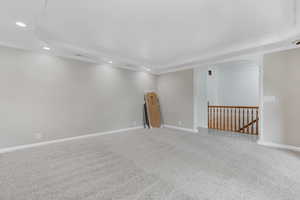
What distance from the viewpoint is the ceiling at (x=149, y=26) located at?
1880 mm

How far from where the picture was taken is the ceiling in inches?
74.0

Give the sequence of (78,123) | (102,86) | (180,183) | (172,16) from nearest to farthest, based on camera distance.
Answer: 1. (180,183)
2. (172,16)
3. (78,123)
4. (102,86)

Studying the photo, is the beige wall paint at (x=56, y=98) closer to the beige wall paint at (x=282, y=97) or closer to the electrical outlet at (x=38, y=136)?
the electrical outlet at (x=38, y=136)

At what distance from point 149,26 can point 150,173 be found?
254 centimetres

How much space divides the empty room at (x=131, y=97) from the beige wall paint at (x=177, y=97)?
5 cm

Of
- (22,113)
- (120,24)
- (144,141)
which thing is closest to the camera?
(120,24)

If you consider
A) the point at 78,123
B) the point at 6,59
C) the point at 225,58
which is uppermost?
the point at 225,58

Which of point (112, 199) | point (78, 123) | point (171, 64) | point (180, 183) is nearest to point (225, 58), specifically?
point (171, 64)

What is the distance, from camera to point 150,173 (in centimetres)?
213

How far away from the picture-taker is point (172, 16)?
2.14 m

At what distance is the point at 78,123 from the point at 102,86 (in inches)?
54.2

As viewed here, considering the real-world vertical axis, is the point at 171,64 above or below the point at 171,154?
above

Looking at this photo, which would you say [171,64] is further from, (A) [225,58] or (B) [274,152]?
(B) [274,152]

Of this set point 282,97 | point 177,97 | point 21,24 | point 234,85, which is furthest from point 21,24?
point 234,85
